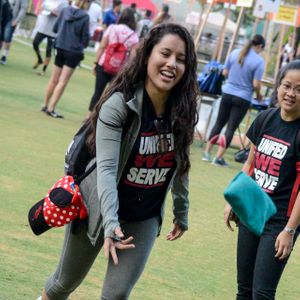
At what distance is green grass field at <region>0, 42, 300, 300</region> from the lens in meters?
6.46

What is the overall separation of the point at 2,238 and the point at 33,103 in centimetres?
929

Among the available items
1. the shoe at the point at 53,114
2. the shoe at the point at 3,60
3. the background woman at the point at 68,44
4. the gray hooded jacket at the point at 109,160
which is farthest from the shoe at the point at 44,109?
the gray hooded jacket at the point at 109,160

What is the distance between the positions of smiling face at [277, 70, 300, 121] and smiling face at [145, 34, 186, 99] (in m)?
0.89

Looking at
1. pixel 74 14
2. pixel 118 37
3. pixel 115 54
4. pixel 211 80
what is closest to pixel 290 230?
pixel 115 54

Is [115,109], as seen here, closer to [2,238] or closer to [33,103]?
[2,238]

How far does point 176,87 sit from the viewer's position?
4672 mm

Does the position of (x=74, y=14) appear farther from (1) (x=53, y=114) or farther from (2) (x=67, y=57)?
(1) (x=53, y=114)

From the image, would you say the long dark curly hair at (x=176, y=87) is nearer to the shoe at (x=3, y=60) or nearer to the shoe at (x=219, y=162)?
the shoe at (x=219, y=162)

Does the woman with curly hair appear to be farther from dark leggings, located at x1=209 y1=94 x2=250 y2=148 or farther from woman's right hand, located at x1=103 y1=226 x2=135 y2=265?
dark leggings, located at x1=209 y1=94 x2=250 y2=148

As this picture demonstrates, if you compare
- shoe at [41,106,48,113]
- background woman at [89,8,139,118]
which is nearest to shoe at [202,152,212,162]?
background woman at [89,8,139,118]

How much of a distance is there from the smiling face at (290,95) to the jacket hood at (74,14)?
385 inches

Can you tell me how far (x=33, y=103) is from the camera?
16219 millimetres

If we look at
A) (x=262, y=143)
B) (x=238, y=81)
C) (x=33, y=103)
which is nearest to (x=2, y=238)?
(x=262, y=143)

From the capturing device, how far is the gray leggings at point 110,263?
445cm
